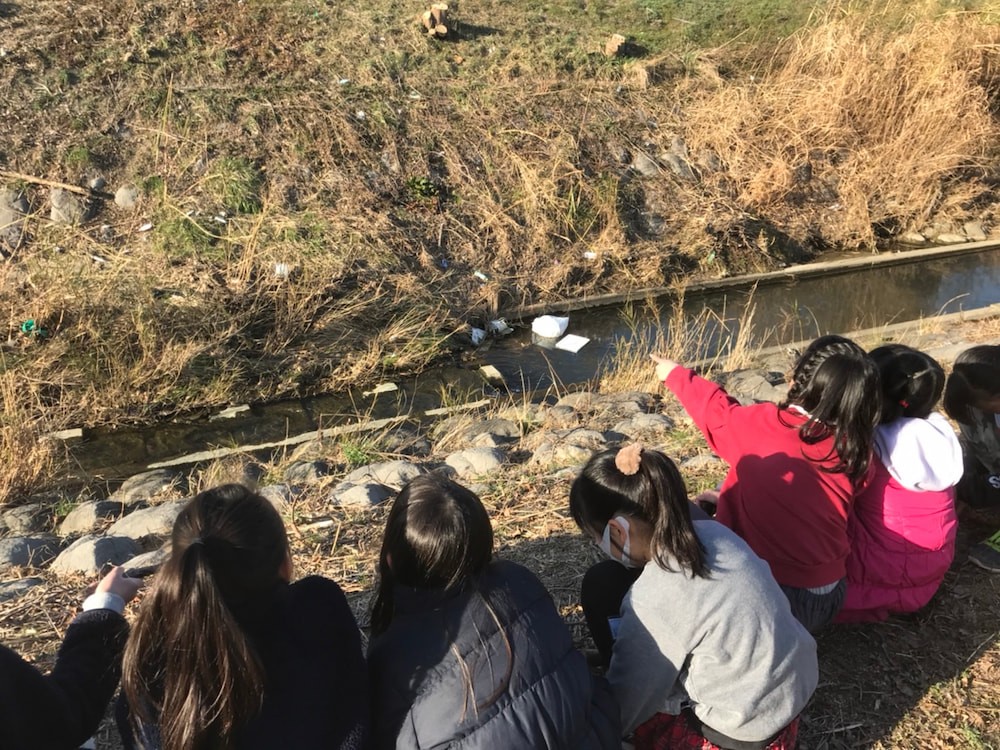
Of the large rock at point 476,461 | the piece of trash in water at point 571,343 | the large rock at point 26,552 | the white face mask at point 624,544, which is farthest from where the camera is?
the piece of trash in water at point 571,343

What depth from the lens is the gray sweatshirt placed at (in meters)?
2.06

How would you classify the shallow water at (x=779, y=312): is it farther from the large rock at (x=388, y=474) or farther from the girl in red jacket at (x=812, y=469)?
the girl in red jacket at (x=812, y=469)

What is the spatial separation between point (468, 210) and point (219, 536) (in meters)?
7.51

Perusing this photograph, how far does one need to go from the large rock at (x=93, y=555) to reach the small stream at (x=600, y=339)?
2159 mm

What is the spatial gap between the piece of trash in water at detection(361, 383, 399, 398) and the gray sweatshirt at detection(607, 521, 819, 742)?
16.3ft

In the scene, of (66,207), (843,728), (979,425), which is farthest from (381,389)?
(843,728)

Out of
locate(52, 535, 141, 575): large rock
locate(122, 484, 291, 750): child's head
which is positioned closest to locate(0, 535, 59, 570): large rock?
locate(52, 535, 141, 575): large rock

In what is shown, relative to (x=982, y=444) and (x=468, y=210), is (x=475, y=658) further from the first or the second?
(x=468, y=210)

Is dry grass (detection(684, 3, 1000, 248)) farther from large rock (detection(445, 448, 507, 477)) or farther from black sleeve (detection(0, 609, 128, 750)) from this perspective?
black sleeve (detection(0, 609, 128, 750))

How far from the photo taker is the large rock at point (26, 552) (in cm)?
364

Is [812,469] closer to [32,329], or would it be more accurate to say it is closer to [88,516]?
[88,516]

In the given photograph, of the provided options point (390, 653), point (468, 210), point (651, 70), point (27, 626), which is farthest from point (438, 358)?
point (651, 70)

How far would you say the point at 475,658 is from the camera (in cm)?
186

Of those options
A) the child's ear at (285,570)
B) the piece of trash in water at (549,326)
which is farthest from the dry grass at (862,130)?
the child's ear at (285,570)
